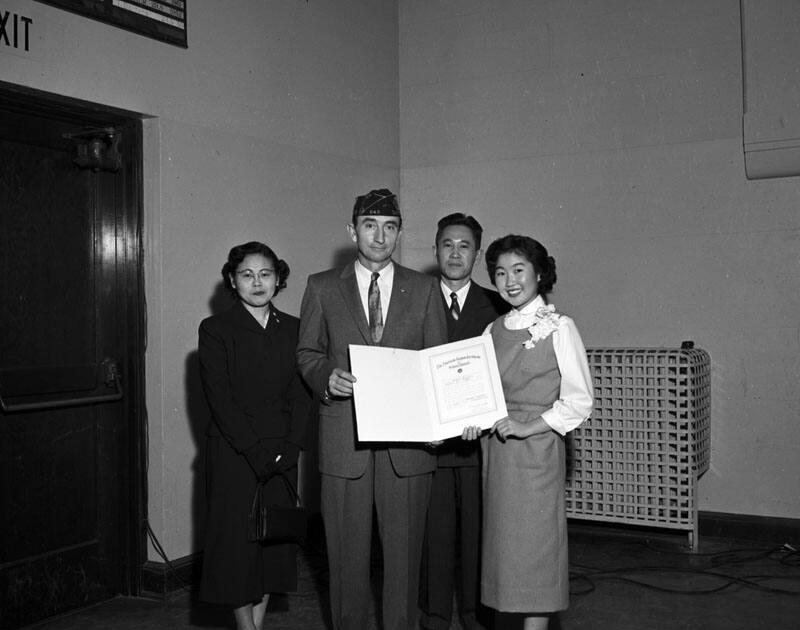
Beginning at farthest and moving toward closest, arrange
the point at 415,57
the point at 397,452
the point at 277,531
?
the point at 415,57 < the point at 277,531 < the point at 397,452

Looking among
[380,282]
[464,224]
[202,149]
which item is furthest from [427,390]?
[202,149]

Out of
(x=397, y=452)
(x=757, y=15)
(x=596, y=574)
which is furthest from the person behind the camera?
(x=757, y=15)

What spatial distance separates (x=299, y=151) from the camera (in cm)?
460

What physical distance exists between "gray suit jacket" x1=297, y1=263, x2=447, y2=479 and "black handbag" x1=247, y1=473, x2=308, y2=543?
0.28m

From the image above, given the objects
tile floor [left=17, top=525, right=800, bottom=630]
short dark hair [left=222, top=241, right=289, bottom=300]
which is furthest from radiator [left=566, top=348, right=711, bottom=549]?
short dark hair [left=222, top=241, right=289, bottom=300]

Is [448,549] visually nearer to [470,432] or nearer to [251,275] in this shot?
[470,432]

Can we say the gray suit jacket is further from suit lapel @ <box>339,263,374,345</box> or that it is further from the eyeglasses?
the eyeglasses

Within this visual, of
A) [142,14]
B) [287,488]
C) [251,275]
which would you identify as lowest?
[287,488]

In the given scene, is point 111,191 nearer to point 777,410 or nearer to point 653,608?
point 653,608

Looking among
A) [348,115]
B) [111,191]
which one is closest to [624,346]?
[348,115]

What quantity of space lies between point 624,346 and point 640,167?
38.7 inches

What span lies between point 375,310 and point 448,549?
3.45 feet

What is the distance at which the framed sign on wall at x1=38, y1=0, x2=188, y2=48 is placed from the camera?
3.40 meters

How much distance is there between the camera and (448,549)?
3.30m
